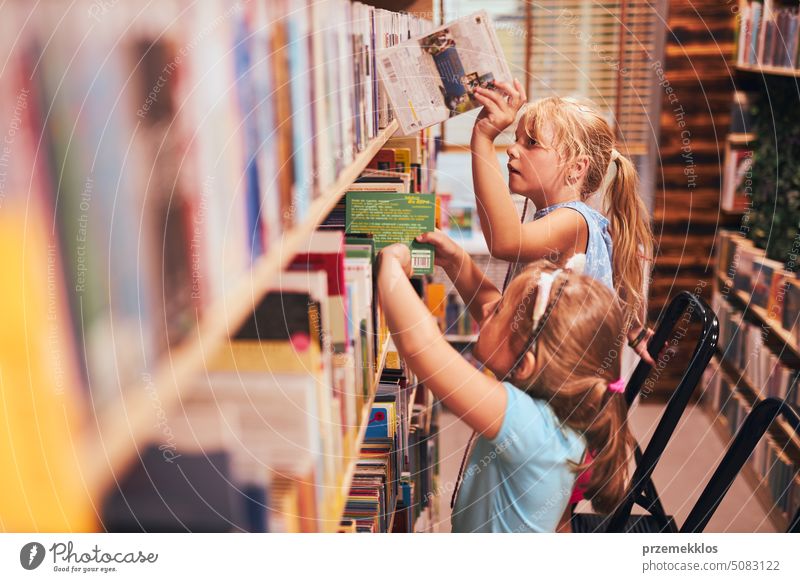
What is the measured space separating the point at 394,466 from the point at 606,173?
765 millimetres

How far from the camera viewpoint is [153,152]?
0.86 meters

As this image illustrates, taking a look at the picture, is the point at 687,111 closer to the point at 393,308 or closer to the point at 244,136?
the point at 393,308

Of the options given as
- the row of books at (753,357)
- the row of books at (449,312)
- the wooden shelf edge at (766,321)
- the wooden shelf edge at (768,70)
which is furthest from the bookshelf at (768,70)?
the row of books at (449,312)

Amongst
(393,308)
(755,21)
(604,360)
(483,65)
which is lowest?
(604,360)

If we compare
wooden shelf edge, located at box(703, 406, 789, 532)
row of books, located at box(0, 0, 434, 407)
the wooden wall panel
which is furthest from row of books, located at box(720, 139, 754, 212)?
row of books, located at box(0, 0, 434, 407)

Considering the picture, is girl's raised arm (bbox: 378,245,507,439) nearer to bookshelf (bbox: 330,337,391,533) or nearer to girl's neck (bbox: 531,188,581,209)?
bookshelf (bbox: 330,337,391,533)

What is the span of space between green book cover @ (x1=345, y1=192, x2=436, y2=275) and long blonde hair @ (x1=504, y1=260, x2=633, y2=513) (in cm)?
22

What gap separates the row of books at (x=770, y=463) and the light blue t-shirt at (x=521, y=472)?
1.29 meters

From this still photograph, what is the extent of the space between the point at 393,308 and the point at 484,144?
0.36 metres

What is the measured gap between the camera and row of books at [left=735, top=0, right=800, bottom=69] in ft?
8.05

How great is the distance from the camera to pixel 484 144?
1.35 metres

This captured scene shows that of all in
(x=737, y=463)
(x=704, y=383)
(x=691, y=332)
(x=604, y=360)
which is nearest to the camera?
(x=737, y=463)

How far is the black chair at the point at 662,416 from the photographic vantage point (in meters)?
1.44
